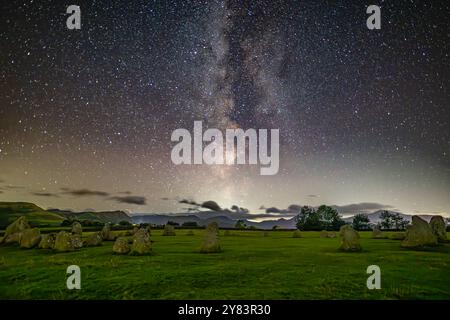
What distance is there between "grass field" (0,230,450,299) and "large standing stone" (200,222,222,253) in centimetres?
130

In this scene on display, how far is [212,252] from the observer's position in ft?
99.4

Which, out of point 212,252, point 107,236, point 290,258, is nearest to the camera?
point 290,258

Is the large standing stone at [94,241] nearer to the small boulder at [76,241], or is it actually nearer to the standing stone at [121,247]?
the small boulder at [76,241]

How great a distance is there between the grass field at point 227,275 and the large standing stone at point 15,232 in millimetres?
7879

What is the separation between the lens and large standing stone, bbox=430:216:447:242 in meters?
36.6

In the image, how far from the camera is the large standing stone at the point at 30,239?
1341 inches

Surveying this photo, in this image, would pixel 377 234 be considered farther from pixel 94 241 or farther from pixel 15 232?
pixel 15 232

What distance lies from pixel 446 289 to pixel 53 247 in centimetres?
2674

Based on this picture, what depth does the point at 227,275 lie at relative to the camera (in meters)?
21.1

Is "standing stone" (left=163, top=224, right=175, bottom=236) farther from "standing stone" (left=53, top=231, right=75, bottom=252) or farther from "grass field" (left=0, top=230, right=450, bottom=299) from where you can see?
"grass field" (left=0, top=230, right=450, bottom=299)
